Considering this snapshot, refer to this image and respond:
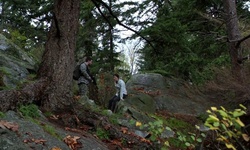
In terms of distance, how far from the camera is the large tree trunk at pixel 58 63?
5.93 meters

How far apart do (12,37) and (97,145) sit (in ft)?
29.0

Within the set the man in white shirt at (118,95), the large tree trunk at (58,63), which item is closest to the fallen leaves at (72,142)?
the large tree trunk at (58,63)

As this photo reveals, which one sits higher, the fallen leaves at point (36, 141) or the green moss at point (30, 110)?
the green moss at point (30, 110)

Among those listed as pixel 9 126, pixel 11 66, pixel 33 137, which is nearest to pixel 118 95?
pixel 11 66

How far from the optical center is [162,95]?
12.9 metres

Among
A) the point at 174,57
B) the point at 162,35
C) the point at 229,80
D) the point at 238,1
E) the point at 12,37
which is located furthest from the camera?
the point at 238,1

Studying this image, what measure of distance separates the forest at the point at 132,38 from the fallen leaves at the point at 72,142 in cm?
116

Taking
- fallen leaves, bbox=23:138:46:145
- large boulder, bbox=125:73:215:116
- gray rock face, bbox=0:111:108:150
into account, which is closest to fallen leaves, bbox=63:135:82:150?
gray rock face, bbox=0:111:108:150

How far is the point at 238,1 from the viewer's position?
13.3m

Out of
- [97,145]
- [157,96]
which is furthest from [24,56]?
[97,145]

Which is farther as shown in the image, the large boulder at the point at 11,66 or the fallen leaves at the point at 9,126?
the large boulder at the point at 11,66

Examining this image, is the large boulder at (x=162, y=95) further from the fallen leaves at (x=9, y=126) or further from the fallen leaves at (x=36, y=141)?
A: the fallen leaves at (x=9, y=126)

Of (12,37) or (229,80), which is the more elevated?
(12,37)

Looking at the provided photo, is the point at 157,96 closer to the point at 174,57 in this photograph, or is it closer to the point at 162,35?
the point at 174,57
